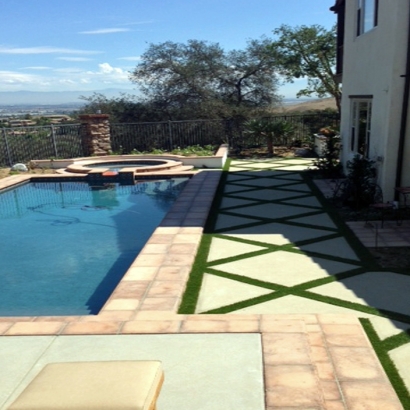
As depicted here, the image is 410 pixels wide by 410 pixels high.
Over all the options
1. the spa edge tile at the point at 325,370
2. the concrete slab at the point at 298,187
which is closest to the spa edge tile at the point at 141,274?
the spa edge tile at the point at 325,370

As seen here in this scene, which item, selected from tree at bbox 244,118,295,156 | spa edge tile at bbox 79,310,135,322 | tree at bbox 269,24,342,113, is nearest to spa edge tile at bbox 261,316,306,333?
spa edge tile at bbox 79,310,135,322

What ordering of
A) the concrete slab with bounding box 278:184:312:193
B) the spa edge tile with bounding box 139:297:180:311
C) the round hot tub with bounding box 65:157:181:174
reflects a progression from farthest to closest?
the round hot tub with bounding box 65:157:181:174
the concrete slab with bounding box 278:184:312:193
the spa edge tile with bounding box 139:297:180:311

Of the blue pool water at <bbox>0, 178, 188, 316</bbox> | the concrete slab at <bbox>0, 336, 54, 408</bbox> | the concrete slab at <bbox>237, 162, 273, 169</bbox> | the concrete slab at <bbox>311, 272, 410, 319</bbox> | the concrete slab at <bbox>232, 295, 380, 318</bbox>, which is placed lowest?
the blue pool water at <bbox>0, 178, 188, 316</bbox>

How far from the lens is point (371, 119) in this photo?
9258 millimetres

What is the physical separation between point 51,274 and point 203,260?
2.31 metres

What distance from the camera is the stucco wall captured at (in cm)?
771

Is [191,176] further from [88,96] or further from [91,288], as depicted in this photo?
[88,96]

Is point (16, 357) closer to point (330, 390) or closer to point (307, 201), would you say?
point (330, 390)

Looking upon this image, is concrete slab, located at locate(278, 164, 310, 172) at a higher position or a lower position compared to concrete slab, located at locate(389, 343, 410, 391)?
lower

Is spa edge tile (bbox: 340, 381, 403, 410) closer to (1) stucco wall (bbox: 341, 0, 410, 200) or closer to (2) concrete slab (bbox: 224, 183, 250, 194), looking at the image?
(1) stucco wall (bbox: 341, 0, 410, 200)

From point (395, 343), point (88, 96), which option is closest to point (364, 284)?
point (395, 343)

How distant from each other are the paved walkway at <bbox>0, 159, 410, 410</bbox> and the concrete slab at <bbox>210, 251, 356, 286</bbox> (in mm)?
14

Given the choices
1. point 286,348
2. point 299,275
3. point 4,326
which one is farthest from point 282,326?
point 4,326

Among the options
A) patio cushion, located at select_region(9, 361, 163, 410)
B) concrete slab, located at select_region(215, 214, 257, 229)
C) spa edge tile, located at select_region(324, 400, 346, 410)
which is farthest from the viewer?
concrete slab, located at select_region(215, 214, 257, 229)
